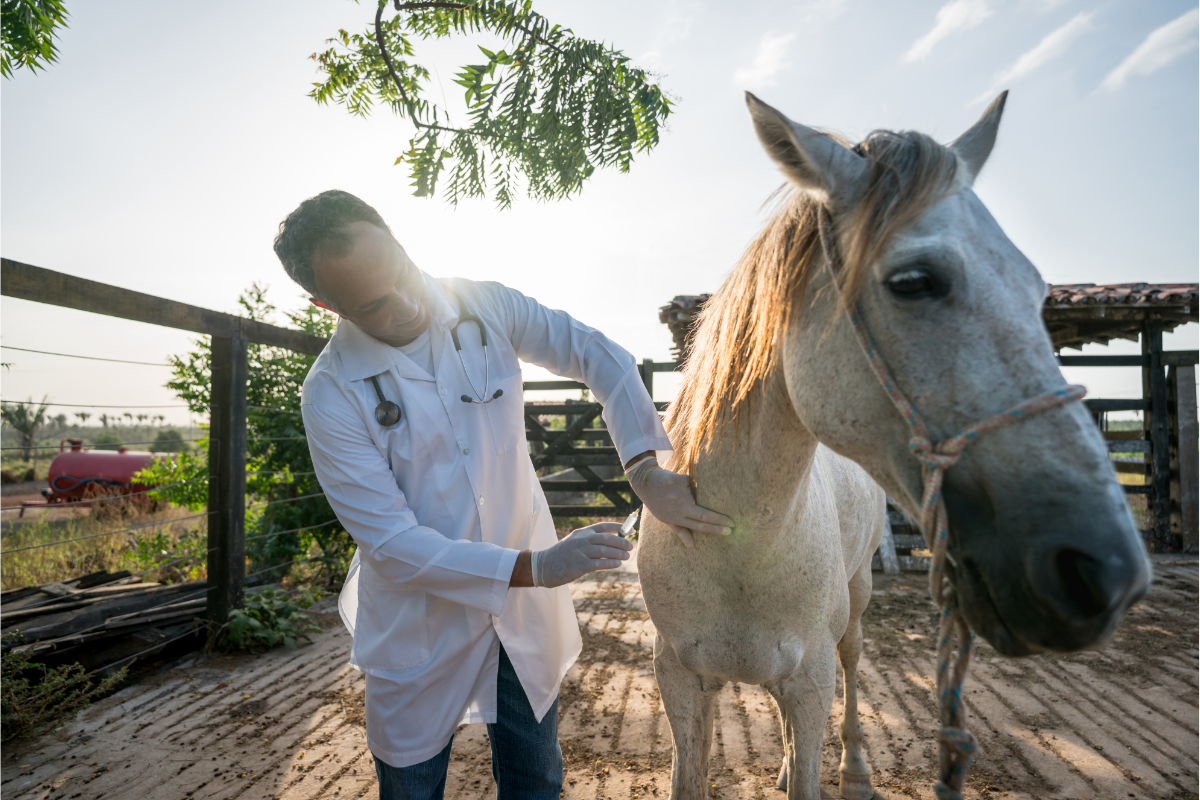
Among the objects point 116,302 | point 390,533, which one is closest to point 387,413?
point 390,533

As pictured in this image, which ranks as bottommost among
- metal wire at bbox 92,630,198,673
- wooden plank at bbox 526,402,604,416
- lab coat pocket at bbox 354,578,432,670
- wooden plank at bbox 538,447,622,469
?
metal wire at bbox 92,630,198,673

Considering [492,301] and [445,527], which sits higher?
[492,301]

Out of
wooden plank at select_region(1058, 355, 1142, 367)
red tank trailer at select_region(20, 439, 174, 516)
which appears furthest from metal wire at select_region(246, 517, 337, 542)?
wooden plank at select_region(1058, 355, 1142, 367)

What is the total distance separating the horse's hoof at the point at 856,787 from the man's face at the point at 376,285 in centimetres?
254

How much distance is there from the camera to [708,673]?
1616mm

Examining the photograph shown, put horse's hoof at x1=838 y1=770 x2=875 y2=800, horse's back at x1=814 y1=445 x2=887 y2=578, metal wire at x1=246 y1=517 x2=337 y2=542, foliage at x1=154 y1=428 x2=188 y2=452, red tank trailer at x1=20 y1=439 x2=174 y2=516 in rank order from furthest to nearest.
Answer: red tank trailer at x1=20 y1=439 x2=174 y2=516
foliage at x1=154 y1=428 x2=188 y2=452
metal wire at x1=246 y1=517 x2=337 y2=542
horse's hoof at x1=838 y1=770 x2=875 y2=800
horse's back at x1=814 y1=445 x2=887 y2=578

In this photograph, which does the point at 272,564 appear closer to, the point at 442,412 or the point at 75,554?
the point at 75,554

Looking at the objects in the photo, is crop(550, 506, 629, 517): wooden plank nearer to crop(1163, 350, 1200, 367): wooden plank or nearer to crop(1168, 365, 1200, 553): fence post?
crop(1168, 365, 1200, 553): fence post

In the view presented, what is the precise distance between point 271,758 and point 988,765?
3.31m

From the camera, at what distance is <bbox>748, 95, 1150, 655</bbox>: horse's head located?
748mm

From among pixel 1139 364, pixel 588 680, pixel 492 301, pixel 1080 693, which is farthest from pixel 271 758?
pixel 1139 364

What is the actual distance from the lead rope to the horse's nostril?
14cm

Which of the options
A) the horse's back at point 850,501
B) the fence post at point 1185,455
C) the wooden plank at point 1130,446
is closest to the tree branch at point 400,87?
the horse's back at point 850,501

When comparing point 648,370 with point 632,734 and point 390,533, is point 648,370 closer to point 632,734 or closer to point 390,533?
point 632,734
